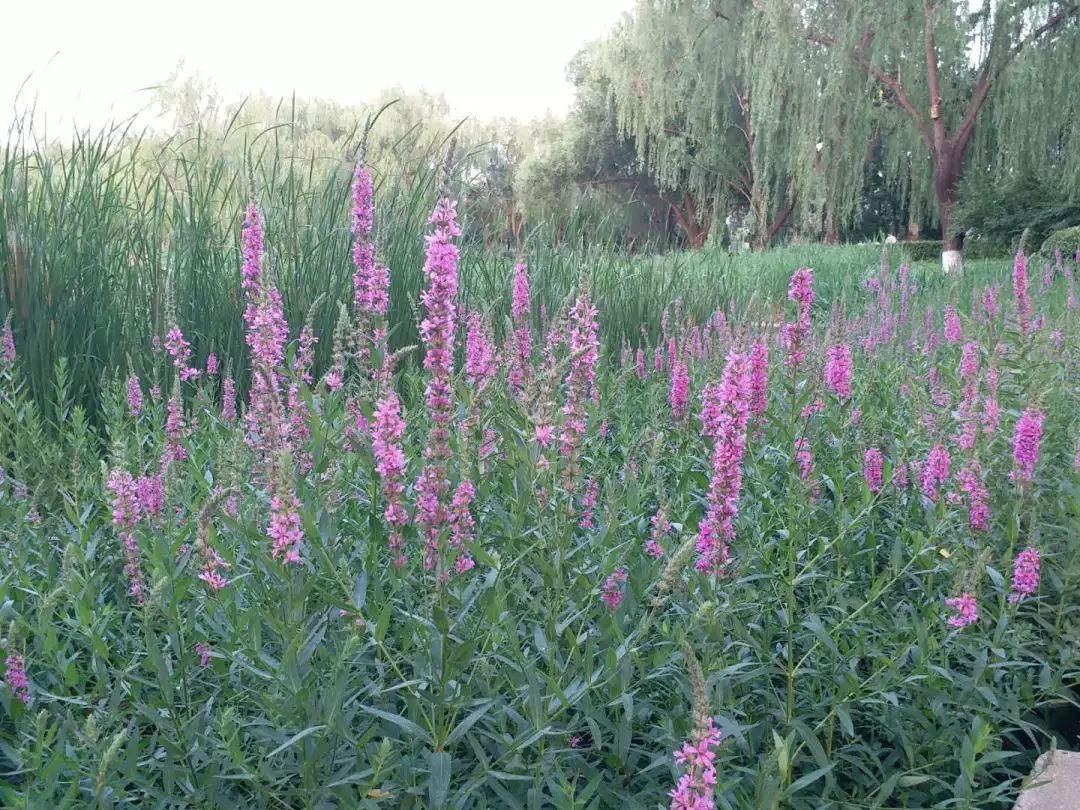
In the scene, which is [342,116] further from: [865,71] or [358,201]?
[358,201]

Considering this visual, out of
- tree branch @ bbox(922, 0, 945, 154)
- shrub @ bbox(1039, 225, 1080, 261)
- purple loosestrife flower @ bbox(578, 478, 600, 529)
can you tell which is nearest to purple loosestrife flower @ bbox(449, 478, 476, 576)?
purple loosestrife flower @ bbox(578, 478, 600, 529)

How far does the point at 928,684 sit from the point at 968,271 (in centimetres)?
1465

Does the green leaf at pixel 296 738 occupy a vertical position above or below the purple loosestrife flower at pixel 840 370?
below

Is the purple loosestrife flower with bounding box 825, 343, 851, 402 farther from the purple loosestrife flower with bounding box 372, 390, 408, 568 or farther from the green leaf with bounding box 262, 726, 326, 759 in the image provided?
the green leaf with bounding box 262, 726, 326, 759

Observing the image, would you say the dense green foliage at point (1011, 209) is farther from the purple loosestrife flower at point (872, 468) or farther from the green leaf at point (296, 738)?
the green leaf at point (296, 738)

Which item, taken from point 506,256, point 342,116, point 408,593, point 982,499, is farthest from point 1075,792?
point 342,116

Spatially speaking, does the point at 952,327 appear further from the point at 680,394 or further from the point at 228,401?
the point at 228,401

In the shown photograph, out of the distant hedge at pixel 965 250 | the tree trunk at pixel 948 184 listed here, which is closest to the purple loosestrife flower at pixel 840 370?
the tree trunk at pixel 948 184

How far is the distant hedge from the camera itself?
2264 cm

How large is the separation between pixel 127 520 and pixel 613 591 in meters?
1.17

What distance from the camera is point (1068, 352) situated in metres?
4.75

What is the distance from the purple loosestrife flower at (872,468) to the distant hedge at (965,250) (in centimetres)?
1885

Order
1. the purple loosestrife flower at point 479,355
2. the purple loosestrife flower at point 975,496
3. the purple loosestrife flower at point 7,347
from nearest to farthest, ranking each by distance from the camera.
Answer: the purple loosestrife flower at point 975,496, the purple loosestrife flower at point 479,355, the purple loosestrife flower at point 7,347

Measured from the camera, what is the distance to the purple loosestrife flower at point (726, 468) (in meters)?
2.03
